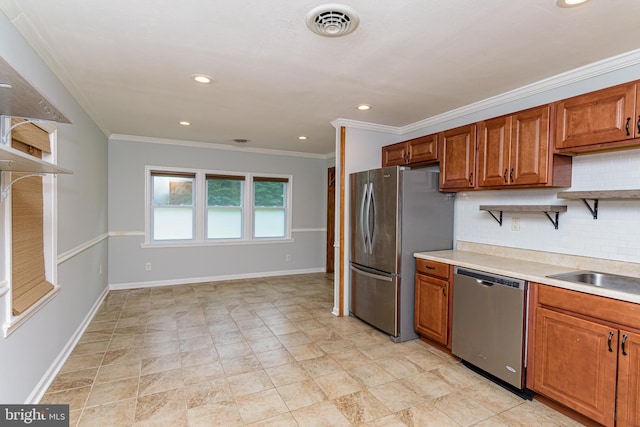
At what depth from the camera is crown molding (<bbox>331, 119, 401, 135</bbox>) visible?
13.0ft

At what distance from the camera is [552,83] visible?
2631 millimetres

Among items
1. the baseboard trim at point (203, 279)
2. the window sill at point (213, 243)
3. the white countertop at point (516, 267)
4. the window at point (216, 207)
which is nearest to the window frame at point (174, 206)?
the window at point (216, 207)

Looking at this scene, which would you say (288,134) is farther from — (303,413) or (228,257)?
(303,413)

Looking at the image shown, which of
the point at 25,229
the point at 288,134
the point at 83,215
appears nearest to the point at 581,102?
the point at 288,134

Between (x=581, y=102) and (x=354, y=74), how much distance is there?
1.61 m

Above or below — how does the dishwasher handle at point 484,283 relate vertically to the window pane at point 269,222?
below

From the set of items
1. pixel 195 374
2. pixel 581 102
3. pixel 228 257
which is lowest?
pixel 195 374

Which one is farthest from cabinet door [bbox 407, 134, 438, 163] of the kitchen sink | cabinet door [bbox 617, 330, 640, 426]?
cabinet door [bbox 617, 330, 640, 426]

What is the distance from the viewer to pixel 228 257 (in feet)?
19.2

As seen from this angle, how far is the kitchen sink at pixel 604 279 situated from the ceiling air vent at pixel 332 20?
6.80ft

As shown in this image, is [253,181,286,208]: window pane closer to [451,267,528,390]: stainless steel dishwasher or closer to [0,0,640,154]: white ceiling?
[0,0,640,154]: white ceiling

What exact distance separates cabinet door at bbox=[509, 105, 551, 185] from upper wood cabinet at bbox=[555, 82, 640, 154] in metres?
0.10

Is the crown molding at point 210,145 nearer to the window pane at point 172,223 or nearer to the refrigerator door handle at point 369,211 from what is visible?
the window pane at point 172,223

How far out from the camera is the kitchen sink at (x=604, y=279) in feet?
6.59
